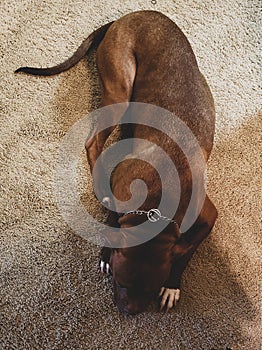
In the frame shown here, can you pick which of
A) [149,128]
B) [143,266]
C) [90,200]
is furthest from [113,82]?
[143,266]

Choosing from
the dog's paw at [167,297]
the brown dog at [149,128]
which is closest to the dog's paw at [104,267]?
the brown dog at [149,128]

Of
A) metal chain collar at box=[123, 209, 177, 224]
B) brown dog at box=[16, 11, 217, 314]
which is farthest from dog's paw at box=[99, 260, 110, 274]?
metal chain collar at box=[123, 209, 177, 224]

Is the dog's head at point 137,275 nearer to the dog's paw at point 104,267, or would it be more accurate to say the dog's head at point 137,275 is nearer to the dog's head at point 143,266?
the dog's head at point 143,266

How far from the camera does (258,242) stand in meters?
2.08

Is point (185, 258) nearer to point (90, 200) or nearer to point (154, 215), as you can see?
point (154, 215)

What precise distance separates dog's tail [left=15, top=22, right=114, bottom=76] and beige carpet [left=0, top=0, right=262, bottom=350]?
0.12 ft

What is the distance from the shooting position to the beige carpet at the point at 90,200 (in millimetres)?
1874

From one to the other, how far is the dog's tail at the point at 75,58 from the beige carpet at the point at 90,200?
0.04 meters

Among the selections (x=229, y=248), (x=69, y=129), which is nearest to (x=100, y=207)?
(x=69, y=129)

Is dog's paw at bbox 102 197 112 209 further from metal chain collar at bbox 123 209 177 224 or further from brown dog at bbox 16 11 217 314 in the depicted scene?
metal chain collar at bbox 123 209 177 224

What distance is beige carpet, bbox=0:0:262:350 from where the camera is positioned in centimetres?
187

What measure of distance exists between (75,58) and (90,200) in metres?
0.67

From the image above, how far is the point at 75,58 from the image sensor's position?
2.34m

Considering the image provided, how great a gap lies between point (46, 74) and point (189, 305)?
1.17m
